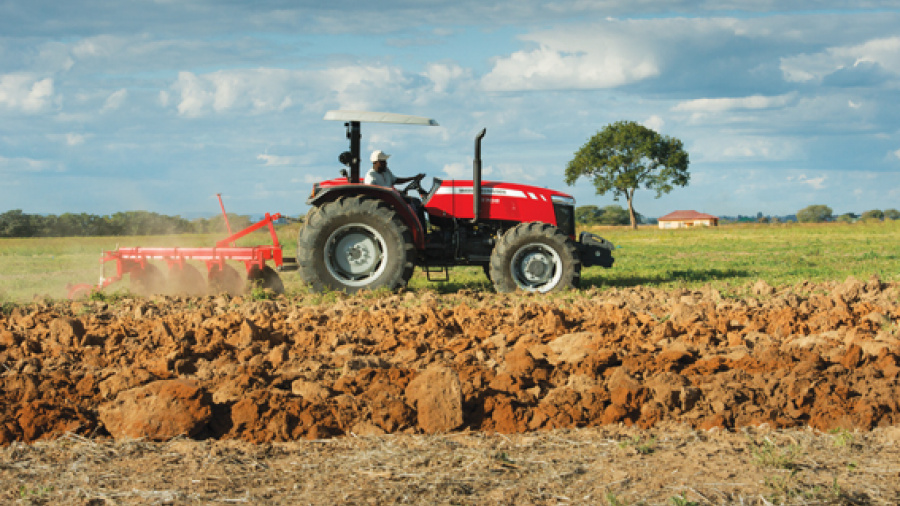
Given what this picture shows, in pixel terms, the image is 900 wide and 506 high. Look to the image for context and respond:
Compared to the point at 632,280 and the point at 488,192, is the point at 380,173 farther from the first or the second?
the point at 632,280

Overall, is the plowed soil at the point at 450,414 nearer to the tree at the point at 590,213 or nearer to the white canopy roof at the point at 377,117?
the white canopy roof at the point at 377,117

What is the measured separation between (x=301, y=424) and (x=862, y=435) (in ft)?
10.8

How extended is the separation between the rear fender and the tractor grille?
2.07 metres

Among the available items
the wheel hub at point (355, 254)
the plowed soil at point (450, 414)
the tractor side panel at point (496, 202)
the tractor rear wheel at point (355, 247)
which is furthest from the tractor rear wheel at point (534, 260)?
the plowed soil at point (450, 414)

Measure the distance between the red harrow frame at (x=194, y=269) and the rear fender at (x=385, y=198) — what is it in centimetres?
81

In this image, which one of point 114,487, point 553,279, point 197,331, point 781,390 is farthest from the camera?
point 553,279

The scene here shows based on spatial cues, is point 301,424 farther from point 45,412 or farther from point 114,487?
point 45,412

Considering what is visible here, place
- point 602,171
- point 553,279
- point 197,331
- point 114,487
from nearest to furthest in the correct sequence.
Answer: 1. point 114,487
2. point 197,331
3. point 553,279
4. point 602,171

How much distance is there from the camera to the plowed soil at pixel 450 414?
12.3 feet

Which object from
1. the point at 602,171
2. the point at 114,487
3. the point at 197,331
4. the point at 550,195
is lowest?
the point at 114,487

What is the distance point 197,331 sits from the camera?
22.7ft

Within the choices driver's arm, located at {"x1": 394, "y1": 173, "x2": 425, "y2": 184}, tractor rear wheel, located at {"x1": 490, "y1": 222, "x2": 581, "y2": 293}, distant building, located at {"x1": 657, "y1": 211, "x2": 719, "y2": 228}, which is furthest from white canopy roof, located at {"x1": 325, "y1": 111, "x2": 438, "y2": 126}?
distant building, located at {"x1": 657, "y1": 211, "x2": 719, "y2": 228}

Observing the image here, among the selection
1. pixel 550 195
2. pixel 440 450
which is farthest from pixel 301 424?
pixel 550 195

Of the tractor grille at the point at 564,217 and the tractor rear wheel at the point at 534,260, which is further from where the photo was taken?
the tractor grille at the point at 564,217
